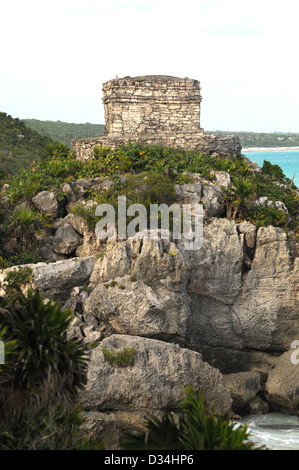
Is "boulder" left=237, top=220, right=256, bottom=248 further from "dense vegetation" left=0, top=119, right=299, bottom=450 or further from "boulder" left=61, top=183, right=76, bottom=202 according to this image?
"boulder" left=61, top=183, right=76, bottom=202

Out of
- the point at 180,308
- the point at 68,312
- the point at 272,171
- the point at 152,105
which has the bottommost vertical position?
the point at 180,308

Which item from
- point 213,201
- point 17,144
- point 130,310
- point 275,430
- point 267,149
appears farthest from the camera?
point 267,149

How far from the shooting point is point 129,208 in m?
20.7

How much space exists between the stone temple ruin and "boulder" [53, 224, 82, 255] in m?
6.80

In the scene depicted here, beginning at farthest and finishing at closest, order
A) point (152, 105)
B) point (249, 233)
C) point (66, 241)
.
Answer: point (152, 105) → point (66, 241) → point (249, 233)

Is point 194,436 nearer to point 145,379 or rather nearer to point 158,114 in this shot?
point 145,379

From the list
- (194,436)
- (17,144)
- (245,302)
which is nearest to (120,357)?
(194,436)

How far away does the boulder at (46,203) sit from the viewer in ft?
71.8

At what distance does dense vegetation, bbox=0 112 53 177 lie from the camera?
51312 millimetres

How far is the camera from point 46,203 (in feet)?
72.1

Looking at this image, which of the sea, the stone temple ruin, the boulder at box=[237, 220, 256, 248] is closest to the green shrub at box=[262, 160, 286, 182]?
the stone temple ruin

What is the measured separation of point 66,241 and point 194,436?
12477 millimetres

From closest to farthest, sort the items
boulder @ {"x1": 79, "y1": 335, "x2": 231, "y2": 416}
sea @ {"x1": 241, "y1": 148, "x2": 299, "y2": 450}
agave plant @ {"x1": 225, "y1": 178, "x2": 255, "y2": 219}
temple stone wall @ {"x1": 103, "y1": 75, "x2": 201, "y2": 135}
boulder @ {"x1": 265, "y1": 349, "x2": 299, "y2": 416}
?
boulder @ {"x1": 79, "y1": 335, "x2": 231, "y2": 416} → sea @ {"x1": 241, "y1": 148, "x2": 299, "y2": 450} → boulder @ {"x1": 265, "y1": 349, "x2": 299, "y2": 416} → agave plant @ {"x1": 225, "y1": 178, "x2": 255, "y2": 219} → temple stone wall @ {"x1": 103, "y1": 75, "x2": 201, "y2": 135}

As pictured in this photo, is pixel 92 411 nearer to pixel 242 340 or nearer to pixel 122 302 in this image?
pixel 122 302
